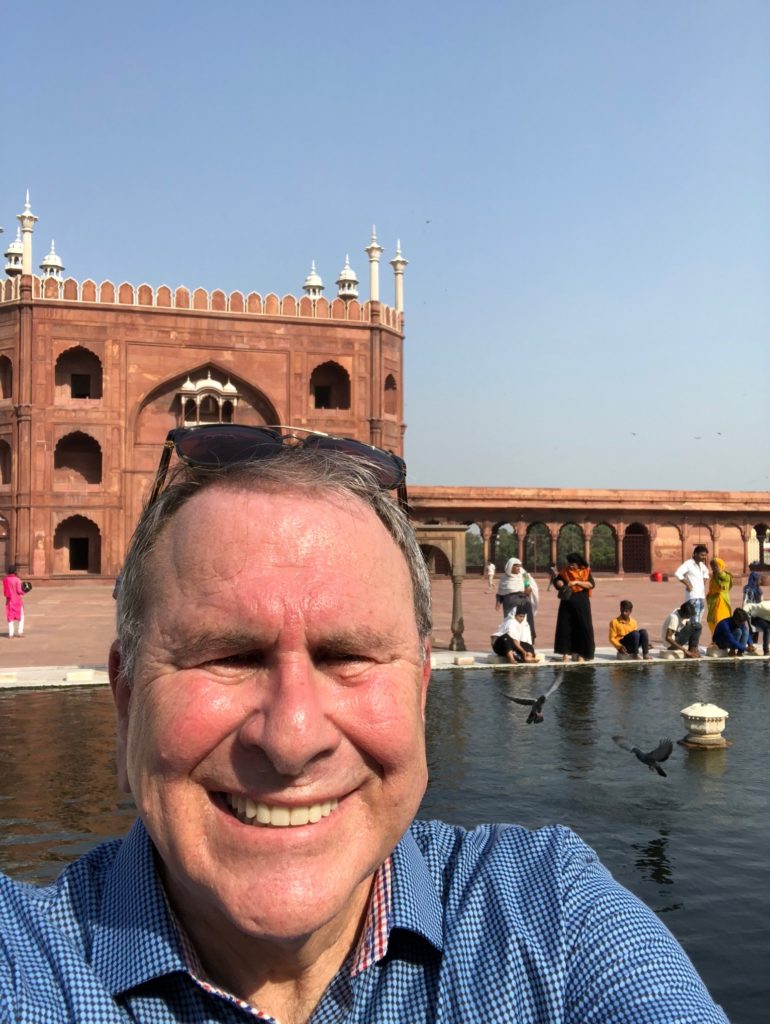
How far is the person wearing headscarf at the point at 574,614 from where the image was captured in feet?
35.3

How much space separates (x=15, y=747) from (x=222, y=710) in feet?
20.9

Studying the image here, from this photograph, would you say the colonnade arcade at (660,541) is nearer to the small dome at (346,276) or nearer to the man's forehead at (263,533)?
the small dome at (346,276)

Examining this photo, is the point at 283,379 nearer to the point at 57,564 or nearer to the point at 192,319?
the point at 192,319

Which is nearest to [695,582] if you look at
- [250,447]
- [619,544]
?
[250,447]

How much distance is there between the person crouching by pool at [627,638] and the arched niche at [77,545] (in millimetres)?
18741

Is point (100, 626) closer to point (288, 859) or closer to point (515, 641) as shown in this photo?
point (515, 641)

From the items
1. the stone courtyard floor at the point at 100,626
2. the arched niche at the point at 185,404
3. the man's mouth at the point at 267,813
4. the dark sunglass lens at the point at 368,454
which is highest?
the arched niche at the point at 185,404

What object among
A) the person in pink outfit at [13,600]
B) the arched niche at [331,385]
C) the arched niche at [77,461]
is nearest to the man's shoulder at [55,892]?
the person in pink outfit at [13,600]

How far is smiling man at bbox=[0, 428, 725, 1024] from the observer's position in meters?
0.93

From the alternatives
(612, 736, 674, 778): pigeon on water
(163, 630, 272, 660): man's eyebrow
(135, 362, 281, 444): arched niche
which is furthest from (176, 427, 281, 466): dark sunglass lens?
(135, 362, 281, 444): arched niche

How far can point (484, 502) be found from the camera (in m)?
30.8

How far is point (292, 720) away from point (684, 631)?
11.4 meters

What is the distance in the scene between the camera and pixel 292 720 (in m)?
0.93

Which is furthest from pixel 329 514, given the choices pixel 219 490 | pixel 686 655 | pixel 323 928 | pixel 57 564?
pixel 57 564
